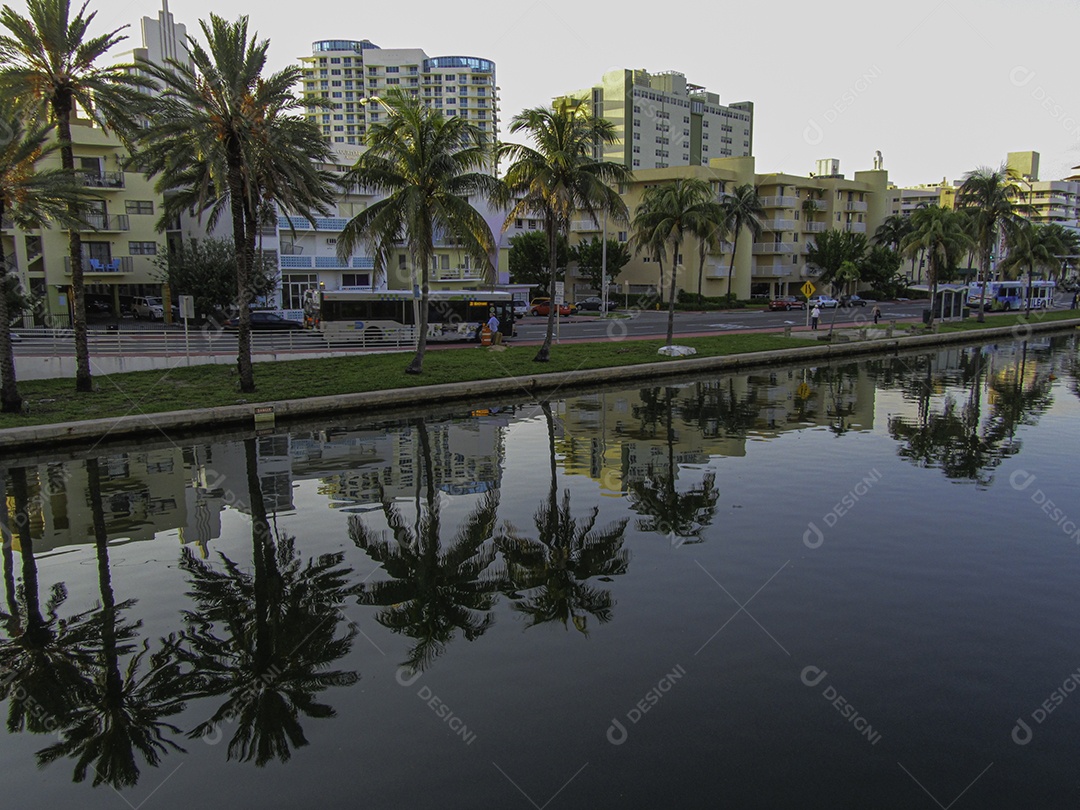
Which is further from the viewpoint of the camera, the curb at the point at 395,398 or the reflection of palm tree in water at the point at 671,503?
the curb at the point at 395,398

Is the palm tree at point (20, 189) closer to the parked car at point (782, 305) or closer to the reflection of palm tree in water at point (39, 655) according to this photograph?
the reflection of palm tree in water at point (39, 655)

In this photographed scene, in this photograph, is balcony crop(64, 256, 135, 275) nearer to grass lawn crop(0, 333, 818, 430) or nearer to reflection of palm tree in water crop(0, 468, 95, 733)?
grass lawn crop(0, 333, 818, 430)

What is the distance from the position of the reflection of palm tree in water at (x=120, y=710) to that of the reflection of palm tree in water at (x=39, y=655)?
154 millimetres

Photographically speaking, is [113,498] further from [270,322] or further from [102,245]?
[102,245]

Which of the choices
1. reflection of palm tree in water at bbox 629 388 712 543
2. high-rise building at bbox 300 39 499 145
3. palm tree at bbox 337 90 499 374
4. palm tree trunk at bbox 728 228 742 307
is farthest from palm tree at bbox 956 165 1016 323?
high-rise building at bbox 300 39 499 145

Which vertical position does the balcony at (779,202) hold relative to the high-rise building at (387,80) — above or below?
below

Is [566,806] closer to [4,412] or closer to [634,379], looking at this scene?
[4,412]

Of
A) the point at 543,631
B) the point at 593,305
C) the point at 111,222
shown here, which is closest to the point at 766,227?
the point at 593,305

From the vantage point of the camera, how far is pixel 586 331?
170 feet

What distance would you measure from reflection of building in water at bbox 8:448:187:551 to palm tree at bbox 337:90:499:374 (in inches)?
423

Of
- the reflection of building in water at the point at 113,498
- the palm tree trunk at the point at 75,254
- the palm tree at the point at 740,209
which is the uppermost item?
the palm tree at the point at 740,209

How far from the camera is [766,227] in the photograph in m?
93.3

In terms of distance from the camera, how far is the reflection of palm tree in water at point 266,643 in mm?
8547

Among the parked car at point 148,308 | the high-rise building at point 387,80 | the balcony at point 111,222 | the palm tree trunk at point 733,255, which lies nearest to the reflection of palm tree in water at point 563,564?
the parked car at point 148,308
